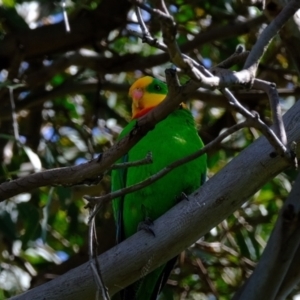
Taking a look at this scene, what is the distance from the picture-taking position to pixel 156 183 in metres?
2.81

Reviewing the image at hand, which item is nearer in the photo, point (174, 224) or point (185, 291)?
point (174, 224)

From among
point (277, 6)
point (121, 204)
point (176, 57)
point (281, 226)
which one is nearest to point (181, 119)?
point (121, 204)

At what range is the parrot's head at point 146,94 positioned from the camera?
10.5 feet

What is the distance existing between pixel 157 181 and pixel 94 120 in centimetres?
98

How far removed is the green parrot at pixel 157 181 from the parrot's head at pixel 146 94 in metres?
0.22

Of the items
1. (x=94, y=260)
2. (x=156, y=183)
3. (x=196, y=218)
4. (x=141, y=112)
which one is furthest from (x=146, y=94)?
(x=94, y=260)

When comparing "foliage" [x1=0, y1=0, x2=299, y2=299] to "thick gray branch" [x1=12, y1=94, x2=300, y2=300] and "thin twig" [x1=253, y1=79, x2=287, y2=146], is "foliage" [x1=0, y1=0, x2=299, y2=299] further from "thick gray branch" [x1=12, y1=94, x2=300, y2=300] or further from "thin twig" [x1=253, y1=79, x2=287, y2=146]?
"thin twig" [x1=253, y1=79, x2=287, y2=146]

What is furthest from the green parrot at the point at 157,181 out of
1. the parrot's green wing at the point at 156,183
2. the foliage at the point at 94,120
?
the foliage at the point at 94,120

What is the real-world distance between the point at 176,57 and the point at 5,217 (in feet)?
5.99

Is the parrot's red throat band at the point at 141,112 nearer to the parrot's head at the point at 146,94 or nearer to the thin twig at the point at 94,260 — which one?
the parrot's head at the point at 146,94

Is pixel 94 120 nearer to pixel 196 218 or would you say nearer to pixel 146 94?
pixel 146 94

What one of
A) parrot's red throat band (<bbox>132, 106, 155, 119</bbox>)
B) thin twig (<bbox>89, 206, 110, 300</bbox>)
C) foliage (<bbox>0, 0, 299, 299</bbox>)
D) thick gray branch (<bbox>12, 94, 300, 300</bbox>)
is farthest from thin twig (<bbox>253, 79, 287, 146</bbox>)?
foliage (<bbox>0, 0, 299, 299</bbox>)

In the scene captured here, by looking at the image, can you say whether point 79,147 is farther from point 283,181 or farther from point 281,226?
point 281,226

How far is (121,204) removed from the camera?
294cm
